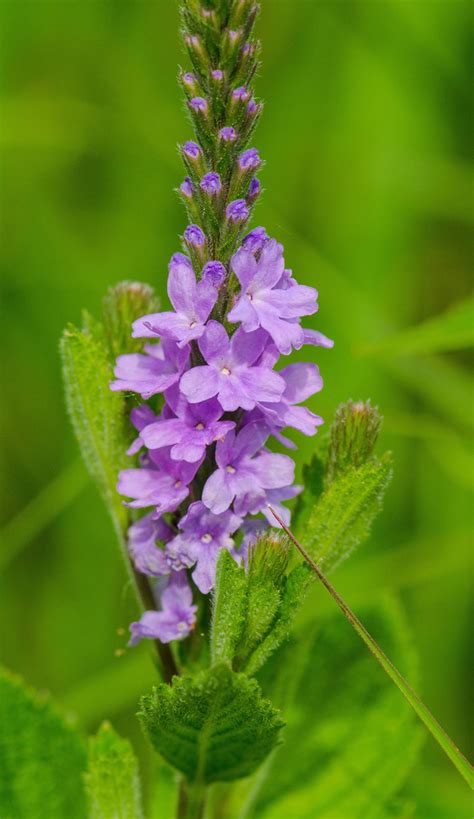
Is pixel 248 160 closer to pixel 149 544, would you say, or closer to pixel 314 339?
pixel 314 339

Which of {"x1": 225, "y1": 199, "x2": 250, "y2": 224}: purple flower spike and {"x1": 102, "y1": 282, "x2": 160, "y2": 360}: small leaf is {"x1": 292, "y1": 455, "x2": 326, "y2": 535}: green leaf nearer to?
{"x1": 102, "y1": 282, "x2": 160, "y2": 360}: small leaf

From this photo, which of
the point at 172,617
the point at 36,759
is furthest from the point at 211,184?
the point at 36,759

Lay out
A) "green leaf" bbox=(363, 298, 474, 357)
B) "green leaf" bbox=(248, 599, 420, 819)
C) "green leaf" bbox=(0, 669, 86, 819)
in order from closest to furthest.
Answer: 1. "green leaf" bbox=(0, 669, 86, 819)
2. "green leaf" bbox=(248, 599, 420, 819)
3. "green leaf" bbox=(363, 298, 474, 357)

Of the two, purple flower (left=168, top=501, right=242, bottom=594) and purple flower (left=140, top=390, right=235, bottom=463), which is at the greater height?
purple flower (left=140, top=390, right=235, bottom=463)

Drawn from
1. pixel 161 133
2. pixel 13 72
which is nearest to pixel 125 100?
pixel 161 133

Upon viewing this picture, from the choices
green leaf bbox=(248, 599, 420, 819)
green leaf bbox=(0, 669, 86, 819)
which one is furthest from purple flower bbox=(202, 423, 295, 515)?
green leaf bbox=(0, 669, 86, 819)

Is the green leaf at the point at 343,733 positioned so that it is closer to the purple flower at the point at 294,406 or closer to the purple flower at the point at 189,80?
the purple flower at the point at 294,406

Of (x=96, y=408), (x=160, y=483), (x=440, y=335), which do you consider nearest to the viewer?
(x=160, y=483)
